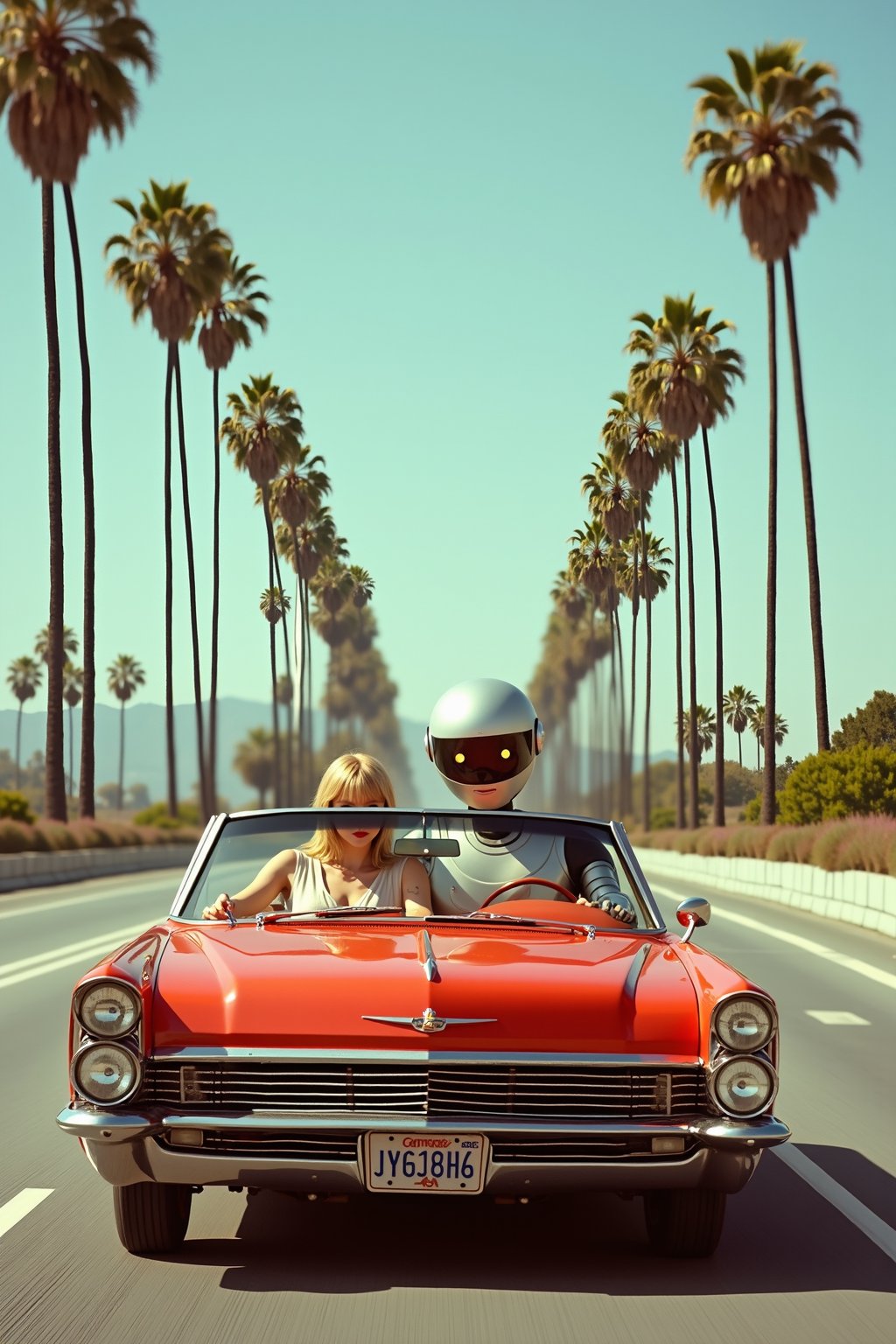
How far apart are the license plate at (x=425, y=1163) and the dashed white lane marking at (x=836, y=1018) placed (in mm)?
8326

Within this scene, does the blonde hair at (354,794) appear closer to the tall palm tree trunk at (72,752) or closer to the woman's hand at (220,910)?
the woman's hand at (220,910)

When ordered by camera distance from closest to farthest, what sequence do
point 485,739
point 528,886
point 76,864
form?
1. point 528,886
2. point 485,739
3. point 76,864

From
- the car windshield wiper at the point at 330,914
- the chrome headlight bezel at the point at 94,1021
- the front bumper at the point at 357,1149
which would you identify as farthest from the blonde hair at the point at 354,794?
the front bumper at the point at 357,1149

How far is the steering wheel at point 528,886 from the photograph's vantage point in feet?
22.6

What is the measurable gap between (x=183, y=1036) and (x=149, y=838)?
52.8 metres

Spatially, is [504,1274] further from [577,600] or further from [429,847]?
[577,600]

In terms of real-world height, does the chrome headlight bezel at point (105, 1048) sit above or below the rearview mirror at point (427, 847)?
below

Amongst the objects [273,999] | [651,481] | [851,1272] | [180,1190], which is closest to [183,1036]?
[273,999]

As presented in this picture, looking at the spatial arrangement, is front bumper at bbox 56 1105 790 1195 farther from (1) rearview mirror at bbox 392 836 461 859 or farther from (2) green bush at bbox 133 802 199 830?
(2) green bush at bbox 133 802 199 830

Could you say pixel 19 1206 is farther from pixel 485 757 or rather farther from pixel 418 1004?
pixel 485 757

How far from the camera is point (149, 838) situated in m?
57.3

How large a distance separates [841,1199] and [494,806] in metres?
2.18

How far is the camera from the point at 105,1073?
17.7 feet

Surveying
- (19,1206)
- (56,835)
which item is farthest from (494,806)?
(56,835)
